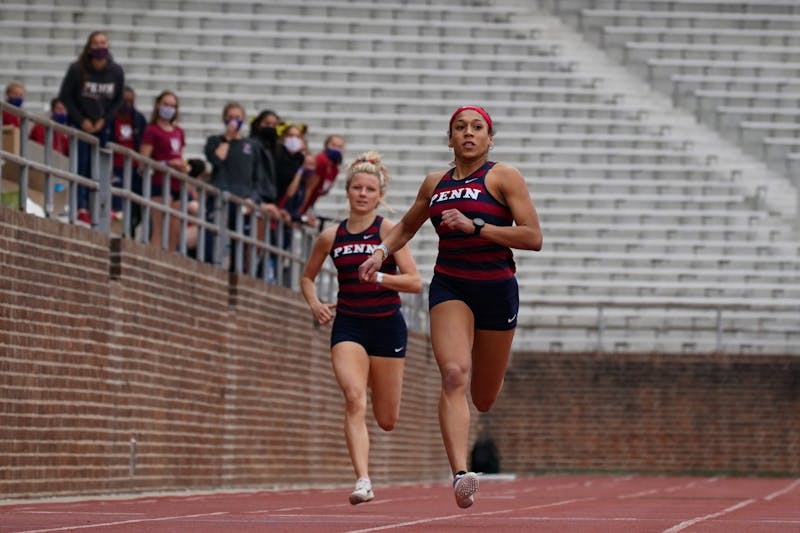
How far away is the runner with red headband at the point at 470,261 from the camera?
9.93 m

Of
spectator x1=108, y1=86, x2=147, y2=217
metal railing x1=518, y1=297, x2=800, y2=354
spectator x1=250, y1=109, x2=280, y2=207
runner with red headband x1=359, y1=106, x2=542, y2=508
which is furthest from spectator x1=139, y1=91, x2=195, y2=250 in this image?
metal railing x1=518, y1=297, x2=800, y2=354

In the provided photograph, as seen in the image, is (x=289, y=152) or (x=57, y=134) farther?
(x=289, y=152)

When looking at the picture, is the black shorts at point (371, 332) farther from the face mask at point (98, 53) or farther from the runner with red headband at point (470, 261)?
the face mask at point (98, 53)

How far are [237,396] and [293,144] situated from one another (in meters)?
2.82

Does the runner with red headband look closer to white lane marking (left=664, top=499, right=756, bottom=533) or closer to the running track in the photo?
the running track

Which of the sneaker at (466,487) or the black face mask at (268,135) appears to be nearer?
the sneaker at (466,487)

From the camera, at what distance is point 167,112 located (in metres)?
18.6

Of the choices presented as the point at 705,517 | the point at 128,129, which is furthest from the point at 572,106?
the point at 705,517

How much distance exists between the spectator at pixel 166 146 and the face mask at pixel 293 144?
2.06 meters

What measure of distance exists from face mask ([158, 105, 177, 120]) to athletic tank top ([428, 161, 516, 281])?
28.7ft

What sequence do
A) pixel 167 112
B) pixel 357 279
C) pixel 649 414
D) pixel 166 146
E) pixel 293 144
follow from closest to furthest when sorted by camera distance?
1. pixel 357 279
2. pixel 167 112
3. pixel 166 146
4. pixel 293 144
5. pixel 649 414

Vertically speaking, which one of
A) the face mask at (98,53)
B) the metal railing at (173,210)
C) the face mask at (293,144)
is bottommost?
the metal railing at (173,210)

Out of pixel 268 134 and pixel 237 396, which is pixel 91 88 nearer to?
pixel 268 134

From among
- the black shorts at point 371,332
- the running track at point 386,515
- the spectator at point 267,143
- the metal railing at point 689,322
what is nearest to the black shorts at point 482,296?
the running track at point 386,515
